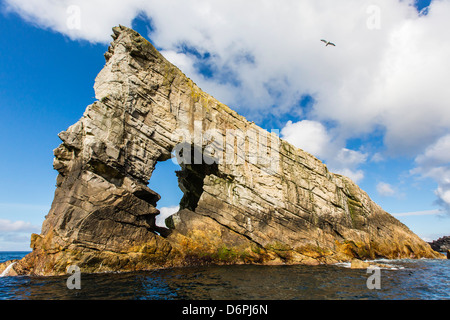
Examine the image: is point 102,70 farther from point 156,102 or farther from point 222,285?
point 222,285

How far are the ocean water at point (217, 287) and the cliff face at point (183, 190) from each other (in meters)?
3.53

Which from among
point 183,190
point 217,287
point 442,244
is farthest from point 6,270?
point 442,244

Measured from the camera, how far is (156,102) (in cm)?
2741

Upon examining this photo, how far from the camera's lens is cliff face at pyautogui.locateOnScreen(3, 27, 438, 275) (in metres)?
20.2

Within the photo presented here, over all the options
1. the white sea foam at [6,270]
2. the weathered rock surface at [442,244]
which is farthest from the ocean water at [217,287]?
the weathered rock surface at [442,244]

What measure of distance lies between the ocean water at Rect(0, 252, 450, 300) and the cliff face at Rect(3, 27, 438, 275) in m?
3.53

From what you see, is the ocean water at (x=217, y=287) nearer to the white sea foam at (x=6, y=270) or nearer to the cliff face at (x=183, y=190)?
the white sea foam at (x=6, y=270)

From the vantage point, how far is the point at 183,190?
39.3 meters

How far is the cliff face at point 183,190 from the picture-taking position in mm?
20203

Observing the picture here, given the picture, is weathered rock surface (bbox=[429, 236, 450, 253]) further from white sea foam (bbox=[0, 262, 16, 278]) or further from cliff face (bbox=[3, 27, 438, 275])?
white sea foam (bbox=[0, 262, 16, 278])

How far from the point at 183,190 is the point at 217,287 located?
2518 cm

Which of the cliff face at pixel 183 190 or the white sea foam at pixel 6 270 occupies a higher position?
the cliff face at pixel 183 190

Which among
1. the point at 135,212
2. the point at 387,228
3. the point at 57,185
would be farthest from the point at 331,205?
the point at 57,185

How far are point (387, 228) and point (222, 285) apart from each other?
37.8 meters
